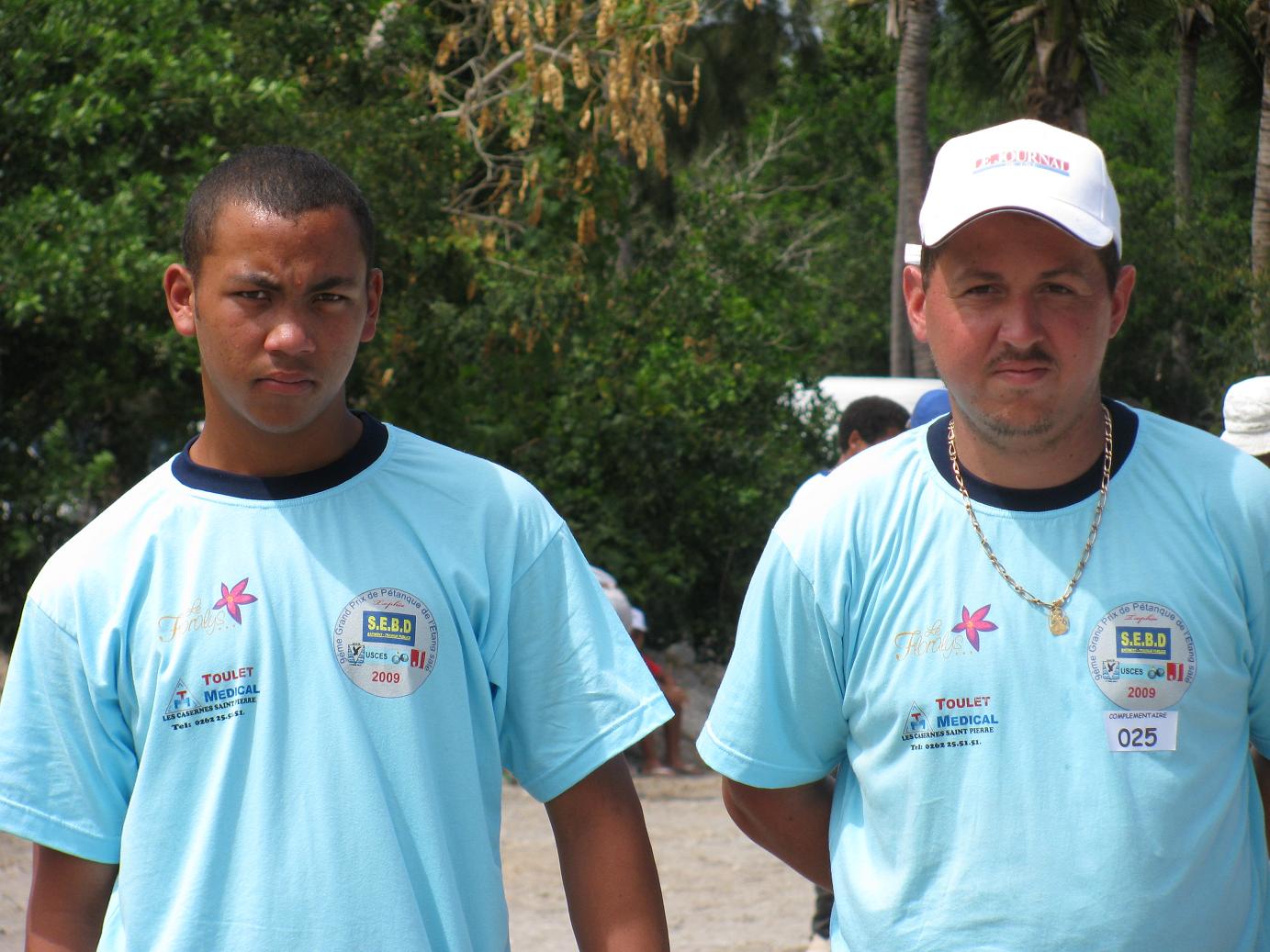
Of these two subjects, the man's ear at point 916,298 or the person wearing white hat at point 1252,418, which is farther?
the person wearing white hat at point 1252,418

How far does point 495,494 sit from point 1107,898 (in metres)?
0.99

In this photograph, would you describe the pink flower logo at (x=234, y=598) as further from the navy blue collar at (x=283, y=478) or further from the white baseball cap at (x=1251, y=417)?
the white baseball cap at (x=1251, y=417)

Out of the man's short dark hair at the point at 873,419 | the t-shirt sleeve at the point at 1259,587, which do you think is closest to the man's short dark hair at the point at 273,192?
the t-shirt sleeve at the point at 1259,587

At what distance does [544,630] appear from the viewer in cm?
221

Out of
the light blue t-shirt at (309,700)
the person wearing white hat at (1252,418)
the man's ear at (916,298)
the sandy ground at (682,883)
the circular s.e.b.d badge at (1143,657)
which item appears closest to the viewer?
the light blue t-shirt at (309,700)

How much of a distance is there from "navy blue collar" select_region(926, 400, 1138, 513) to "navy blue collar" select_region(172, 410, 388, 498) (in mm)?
845

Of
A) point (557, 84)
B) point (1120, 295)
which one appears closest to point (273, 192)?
point (1120, 295)

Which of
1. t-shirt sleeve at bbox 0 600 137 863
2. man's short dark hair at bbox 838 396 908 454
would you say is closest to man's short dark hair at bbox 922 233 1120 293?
t-shirt sleeve at bbox 0 600 137 863

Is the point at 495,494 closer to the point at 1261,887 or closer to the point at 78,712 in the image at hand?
the point at 78,712

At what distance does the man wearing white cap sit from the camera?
215 centimetres

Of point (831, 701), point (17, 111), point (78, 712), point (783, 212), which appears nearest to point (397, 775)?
point (78, 712)

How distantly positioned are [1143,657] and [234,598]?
124 cm

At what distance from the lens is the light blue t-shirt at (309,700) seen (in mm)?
2064

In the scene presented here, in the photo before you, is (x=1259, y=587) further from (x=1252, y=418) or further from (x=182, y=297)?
(x=1252, y=418)
